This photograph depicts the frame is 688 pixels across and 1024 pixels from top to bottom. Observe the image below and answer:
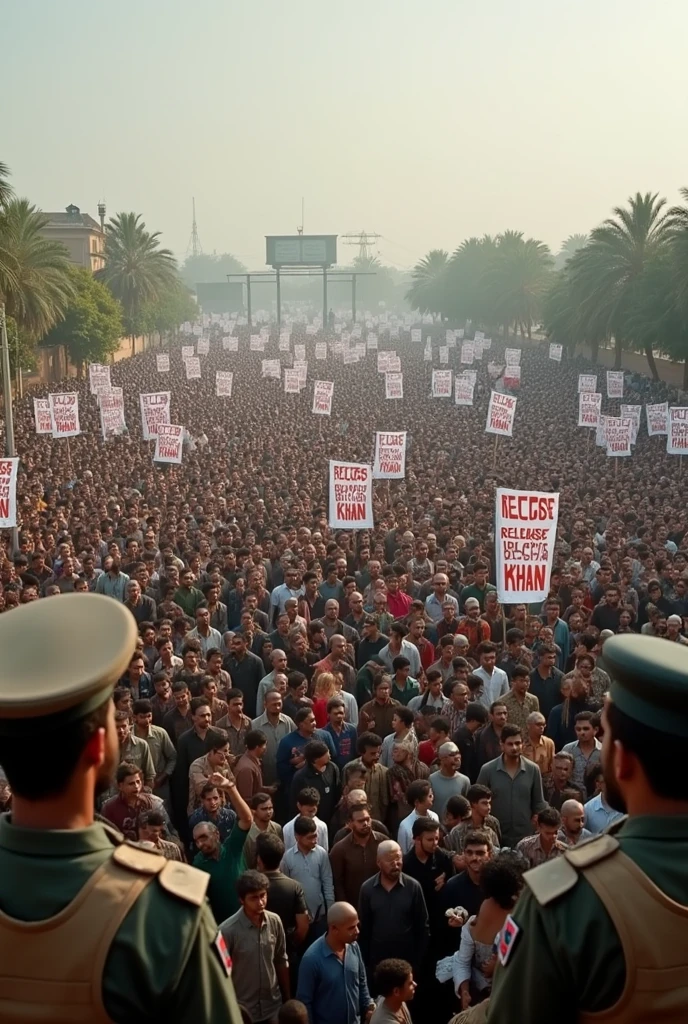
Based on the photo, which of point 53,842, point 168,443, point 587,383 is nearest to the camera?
point 53,842

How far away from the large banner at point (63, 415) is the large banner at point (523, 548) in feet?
43.6

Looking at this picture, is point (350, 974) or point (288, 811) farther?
point (288, 811)

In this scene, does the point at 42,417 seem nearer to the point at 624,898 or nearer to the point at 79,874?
the point at 79,874

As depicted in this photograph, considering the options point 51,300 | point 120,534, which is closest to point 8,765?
point 120,534

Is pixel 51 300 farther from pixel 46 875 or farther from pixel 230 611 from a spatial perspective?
pixel 46 875

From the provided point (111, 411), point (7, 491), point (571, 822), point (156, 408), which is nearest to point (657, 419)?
point (156, 408)

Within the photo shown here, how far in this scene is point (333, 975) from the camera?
17.9 ft

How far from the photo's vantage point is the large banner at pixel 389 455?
20188 millimetres

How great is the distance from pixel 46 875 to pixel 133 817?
476 centimetres

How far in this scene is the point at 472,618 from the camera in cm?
1120

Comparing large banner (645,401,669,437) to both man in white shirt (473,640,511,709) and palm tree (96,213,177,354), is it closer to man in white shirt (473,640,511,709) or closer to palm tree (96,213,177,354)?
man in white shirt (473,640,511,709)

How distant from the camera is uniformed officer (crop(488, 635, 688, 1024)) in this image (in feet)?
6.60

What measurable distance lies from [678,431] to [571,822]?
17823 mm

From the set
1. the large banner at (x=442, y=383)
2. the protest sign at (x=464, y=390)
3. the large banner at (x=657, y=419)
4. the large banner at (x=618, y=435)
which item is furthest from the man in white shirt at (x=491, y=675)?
the large banner at (x=442, y=383)
